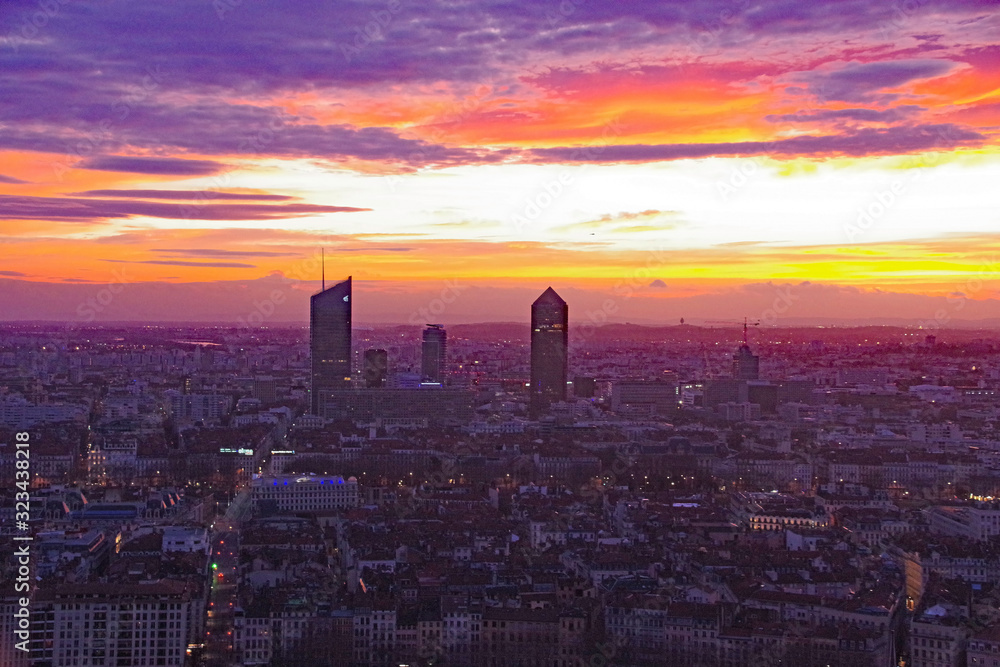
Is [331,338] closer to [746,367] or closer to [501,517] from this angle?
[746,367]

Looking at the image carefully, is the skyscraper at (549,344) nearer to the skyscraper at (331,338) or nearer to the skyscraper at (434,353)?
the skyscraper at (434,353)

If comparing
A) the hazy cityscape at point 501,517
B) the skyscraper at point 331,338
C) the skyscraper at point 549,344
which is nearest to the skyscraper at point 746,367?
the hazy cityscape at point 501,517

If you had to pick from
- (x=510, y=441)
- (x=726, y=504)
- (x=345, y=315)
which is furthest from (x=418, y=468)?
(x=345, y=315)

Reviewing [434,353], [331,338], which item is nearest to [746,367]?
[434,353]

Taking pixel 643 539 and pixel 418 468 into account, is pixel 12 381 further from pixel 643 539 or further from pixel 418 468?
pixel 643 539

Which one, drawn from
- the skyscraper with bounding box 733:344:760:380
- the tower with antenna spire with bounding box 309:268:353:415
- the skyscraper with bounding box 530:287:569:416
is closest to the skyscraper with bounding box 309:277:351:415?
the tower with antenna spire with bounding box 309:268:353:415

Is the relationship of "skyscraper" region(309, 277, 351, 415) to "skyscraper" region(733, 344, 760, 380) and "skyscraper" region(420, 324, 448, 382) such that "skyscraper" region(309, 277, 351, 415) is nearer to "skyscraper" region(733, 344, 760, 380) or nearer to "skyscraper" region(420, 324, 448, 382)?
"skyscraper" region(420, 324, 448, 382)
